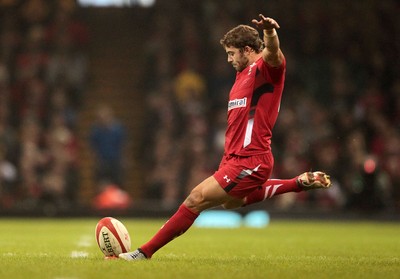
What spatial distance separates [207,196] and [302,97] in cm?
1284

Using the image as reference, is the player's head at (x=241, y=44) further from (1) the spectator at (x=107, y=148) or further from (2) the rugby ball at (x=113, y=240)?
(1) the spectator at (x=107, y=148)

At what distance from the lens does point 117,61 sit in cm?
2384

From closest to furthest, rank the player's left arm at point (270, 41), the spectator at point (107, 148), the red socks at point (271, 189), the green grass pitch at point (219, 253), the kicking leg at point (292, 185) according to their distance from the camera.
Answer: the green grass pitch at point (219, 253)
the player's left arm at point (270, 41)
the kicking leg at point (292, 185)
the red socks at point (271, 189)
the spectator at point (107, 148)

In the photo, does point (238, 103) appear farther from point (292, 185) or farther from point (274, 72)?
point (292, 185)

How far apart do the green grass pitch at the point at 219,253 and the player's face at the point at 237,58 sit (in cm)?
186

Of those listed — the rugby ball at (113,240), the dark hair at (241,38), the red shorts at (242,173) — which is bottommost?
the rugby ball at (113,240)

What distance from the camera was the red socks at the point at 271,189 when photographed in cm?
894

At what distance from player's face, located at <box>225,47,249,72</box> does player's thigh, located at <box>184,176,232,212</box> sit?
113 cm

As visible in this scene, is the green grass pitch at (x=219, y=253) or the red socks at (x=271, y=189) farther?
the red socks at (x=271, y=189)

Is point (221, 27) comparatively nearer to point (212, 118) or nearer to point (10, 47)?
point (212, 118)

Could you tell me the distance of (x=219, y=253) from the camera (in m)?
10.1

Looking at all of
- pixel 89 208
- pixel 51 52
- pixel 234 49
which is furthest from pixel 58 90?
pixel 234 49

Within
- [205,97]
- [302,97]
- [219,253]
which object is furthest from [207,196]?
[302,97]

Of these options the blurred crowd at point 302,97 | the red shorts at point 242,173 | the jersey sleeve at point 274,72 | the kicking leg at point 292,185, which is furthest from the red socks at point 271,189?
the blurred crowd at point 302,97
